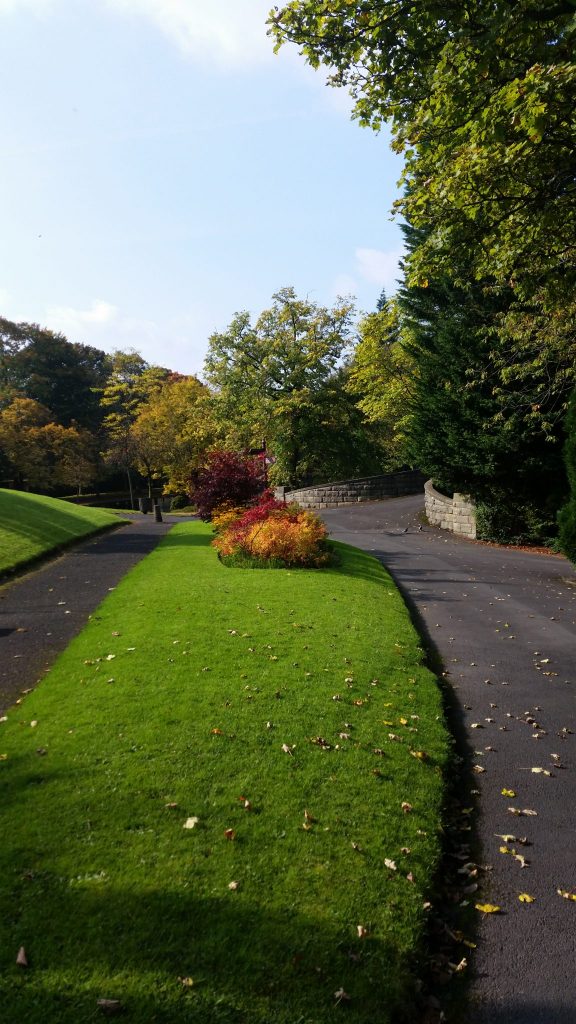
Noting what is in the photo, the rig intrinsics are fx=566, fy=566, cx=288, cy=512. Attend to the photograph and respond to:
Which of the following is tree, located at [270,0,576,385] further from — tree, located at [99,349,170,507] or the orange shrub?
tree, located at [99,349,170,507]

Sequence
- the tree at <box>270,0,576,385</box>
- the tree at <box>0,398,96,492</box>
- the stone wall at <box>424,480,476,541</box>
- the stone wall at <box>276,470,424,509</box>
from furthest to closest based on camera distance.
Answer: the tree at <box>0,398,96,492</box>
the stone wall at <box>276,470,424,509</box>
the stone wall at <box>424,480,476,541</box>
the tree at <box>270,0,576,385</box>

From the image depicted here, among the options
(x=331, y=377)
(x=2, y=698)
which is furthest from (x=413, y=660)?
(x=331, y=377)

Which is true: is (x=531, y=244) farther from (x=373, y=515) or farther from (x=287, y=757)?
(x=373, y=515)

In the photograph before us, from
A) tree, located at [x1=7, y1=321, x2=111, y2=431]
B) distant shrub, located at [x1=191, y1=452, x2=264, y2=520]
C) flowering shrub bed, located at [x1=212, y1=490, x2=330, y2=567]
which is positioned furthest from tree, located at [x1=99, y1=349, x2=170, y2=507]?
flowering shrub bed, located at [x1=212, y1=490, x2=330, y2=567]

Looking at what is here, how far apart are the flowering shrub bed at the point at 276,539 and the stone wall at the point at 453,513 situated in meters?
8.65

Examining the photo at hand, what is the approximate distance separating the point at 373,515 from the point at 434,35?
70.4 ft

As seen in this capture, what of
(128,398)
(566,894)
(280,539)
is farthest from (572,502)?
(128,398)

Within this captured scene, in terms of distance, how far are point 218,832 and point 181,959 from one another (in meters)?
1.04

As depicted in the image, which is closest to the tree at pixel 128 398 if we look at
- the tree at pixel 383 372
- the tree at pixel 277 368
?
the tree at pixel 277 368

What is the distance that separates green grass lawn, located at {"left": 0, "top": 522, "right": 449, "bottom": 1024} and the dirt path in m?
0.46

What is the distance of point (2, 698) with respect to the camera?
20.8 ft

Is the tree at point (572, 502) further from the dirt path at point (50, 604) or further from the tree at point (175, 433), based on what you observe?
the tree at point (175, 433)

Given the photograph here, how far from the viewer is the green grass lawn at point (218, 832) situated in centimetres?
289

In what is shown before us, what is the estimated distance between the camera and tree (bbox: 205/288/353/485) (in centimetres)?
3475
